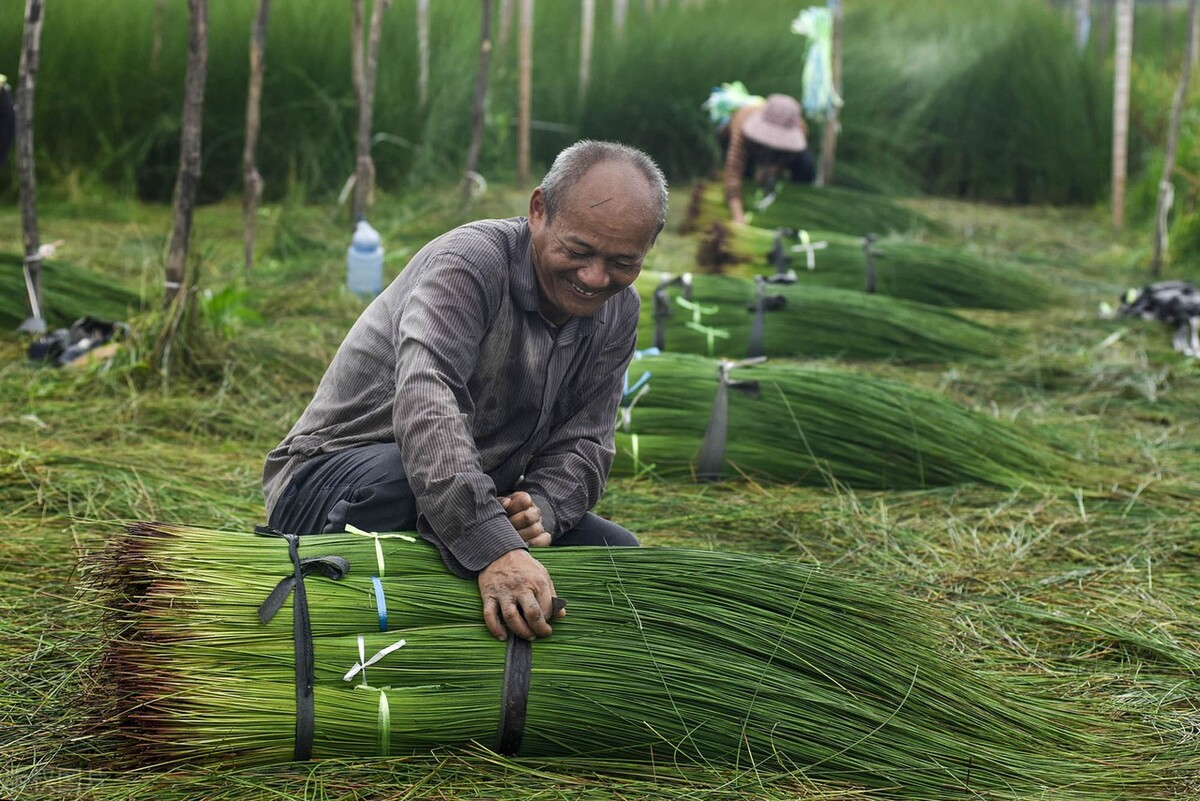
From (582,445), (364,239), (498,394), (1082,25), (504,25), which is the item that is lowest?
(364,239)

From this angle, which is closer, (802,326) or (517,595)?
(517,595)

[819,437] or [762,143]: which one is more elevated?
[762,143]

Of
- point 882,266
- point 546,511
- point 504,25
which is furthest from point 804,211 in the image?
point 546,511

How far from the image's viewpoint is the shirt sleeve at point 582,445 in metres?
2.57

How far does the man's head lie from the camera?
229 centimetres

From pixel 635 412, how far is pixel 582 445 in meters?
1.45

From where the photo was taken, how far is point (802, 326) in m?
5.23

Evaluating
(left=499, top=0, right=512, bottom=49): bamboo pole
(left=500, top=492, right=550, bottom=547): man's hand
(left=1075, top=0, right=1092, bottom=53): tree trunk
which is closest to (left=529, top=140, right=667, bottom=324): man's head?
(left=500, top=492, right=550, bottom=547): man's hand

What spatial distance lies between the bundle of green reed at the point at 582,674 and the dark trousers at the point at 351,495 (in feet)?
0.43

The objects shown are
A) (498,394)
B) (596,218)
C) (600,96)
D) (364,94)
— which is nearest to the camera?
(596,218)

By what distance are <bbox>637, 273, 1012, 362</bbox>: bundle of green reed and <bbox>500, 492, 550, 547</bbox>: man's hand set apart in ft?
8.72

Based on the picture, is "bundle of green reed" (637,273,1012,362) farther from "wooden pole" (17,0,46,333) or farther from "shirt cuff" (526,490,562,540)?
"shirt cuff" (526,490,562,540)

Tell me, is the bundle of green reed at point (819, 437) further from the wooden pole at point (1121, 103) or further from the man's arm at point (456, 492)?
the wooden pole at point (1121, 103)

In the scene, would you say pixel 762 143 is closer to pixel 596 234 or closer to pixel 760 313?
pixel 760 313
